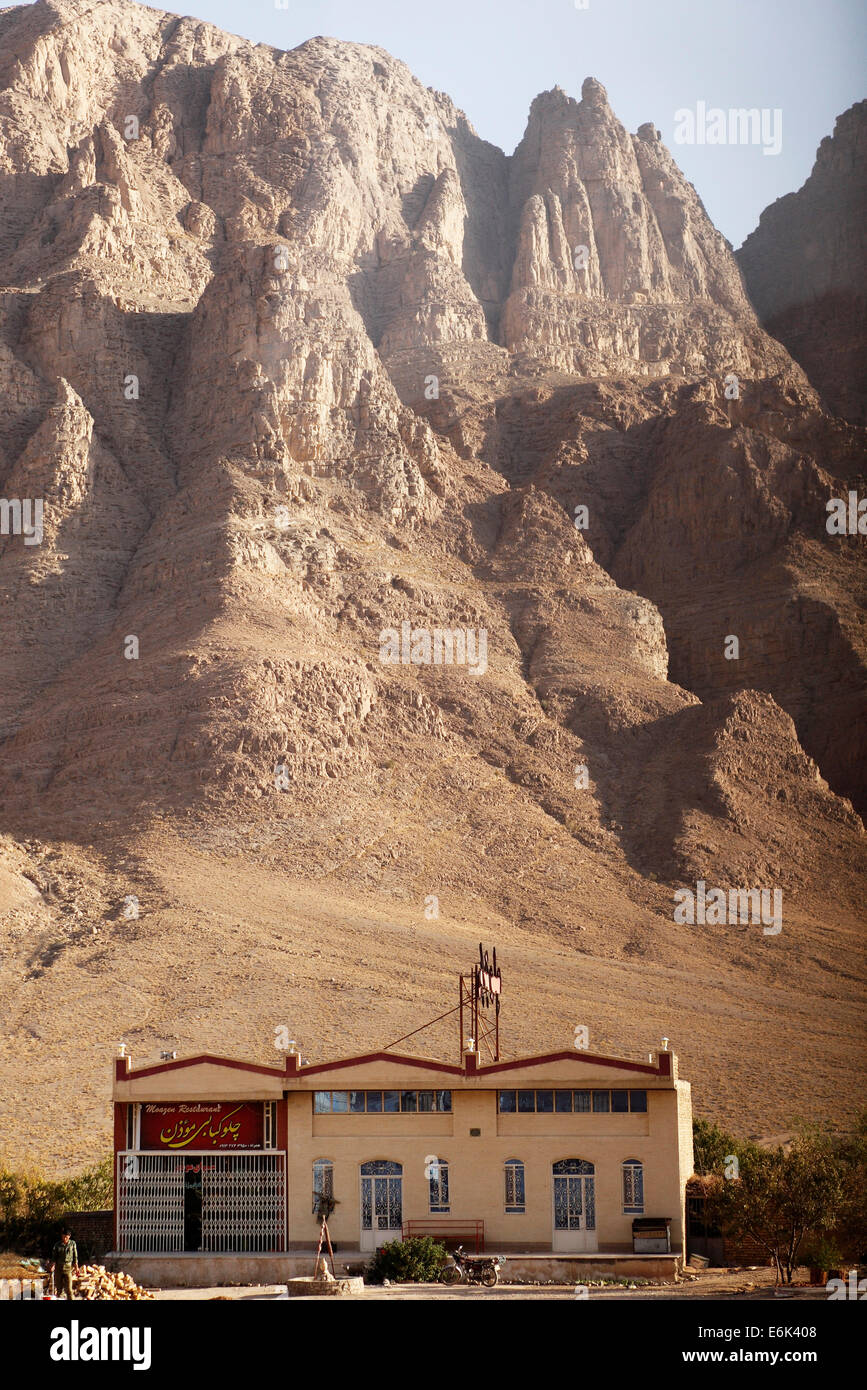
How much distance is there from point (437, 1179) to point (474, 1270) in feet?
10.2

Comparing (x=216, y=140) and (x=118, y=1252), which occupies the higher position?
(x=216, y=140)

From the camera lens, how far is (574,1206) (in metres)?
38.4

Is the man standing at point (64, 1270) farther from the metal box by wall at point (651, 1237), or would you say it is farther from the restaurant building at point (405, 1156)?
the metal box by wall at point (651, 1237)

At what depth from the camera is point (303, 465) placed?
374 ft

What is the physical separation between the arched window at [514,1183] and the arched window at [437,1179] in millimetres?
1281

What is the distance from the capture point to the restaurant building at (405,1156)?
126 ft

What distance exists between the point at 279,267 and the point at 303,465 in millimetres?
14145

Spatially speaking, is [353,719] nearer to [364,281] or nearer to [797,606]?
[797,606]

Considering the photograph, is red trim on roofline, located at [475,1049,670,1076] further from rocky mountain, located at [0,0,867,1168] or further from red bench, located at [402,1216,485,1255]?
rocky mountain, located at [0,0,867,1168]

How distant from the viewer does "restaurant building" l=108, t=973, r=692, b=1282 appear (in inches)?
1512

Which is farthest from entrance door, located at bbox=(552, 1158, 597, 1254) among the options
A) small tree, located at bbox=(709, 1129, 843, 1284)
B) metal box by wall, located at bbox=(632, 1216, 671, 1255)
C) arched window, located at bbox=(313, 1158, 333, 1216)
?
arched window, located at bbox=(313, 1158, 333, 1216)

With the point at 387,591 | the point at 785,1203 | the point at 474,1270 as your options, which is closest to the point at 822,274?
the point at 387,591
